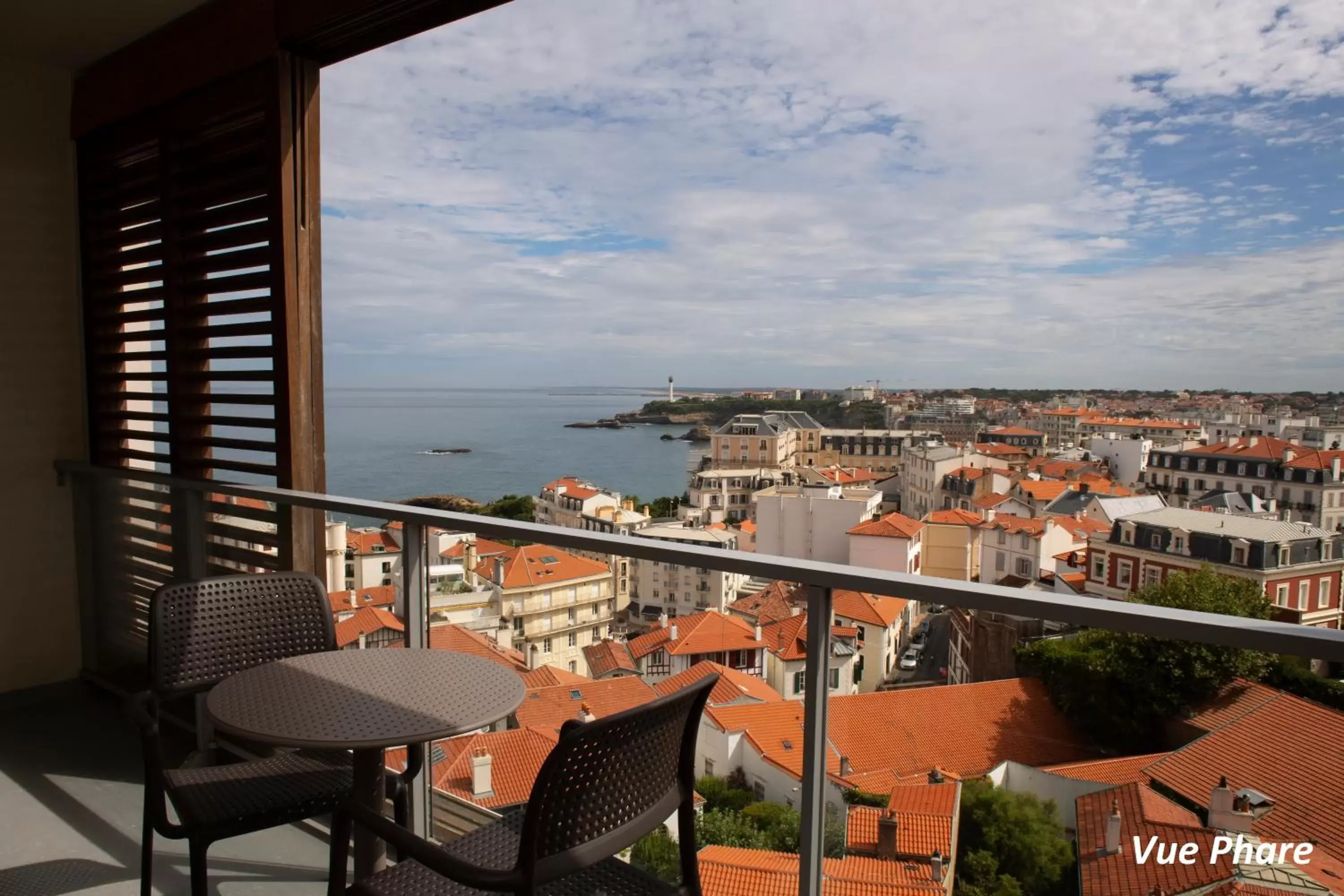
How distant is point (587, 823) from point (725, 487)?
9.17 m

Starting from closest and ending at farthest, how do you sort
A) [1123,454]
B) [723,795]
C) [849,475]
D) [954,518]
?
1. [723,795]
2. [954,518]
3. [1123,454]
4. [849,475]

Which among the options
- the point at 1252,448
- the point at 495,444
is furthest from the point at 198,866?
the point at 495,444

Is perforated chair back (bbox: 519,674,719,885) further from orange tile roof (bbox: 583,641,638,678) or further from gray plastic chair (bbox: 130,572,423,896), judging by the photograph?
gray plastic chair (bbox: 130,572,423,896)

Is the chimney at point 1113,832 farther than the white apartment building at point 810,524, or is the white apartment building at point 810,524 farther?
the white apartment building at point 810,524

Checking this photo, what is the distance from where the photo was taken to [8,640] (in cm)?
410

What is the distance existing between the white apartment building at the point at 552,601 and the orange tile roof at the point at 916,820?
2.42ft

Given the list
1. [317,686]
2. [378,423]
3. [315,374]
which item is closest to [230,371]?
[315,374]

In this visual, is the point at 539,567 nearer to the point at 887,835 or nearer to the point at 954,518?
the point at 887,835

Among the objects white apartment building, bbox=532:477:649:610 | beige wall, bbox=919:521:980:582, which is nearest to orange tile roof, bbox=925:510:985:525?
beige wall, bbox=919:521:980:582

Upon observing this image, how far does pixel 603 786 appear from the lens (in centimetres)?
129

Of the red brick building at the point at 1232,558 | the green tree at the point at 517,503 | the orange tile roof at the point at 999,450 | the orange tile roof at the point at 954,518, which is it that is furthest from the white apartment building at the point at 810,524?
the orange tile roof at the point at 999,450

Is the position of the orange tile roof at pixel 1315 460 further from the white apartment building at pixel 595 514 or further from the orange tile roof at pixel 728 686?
the orange tile roof at pixel 728 686

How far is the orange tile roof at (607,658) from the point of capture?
199 cm

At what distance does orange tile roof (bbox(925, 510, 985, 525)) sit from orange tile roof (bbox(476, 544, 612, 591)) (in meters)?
1.74
